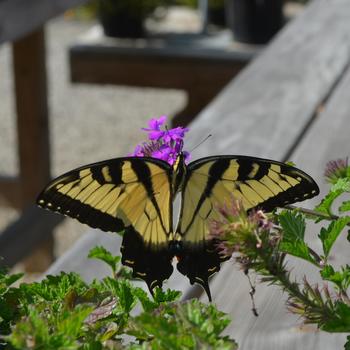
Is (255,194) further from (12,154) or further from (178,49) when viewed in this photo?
(12,154)

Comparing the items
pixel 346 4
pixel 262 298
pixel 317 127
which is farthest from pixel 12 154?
pixel 262 298

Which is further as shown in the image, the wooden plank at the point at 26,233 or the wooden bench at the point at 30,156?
the wooden bench at the point at 30,156

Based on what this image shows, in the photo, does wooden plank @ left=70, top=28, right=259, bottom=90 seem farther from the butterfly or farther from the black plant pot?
the butterfly

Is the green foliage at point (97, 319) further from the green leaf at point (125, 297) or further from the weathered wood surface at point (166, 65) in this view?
the weathered wood surface at point (166, 65)

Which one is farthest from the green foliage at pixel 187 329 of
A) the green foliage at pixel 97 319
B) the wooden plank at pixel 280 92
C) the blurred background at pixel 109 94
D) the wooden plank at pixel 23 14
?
the blurred background at pixel 109 94

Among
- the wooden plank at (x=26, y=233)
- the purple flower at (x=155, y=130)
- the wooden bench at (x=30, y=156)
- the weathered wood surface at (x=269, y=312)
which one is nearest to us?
the purple flower at (x=155, y=130)

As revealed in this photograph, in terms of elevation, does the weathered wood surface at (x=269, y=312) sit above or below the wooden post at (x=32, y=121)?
above

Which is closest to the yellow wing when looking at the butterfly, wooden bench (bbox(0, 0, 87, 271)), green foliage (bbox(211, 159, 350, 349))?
the butterfly
